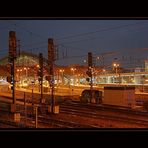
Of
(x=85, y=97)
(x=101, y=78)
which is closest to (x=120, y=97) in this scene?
(x=85, y=97)

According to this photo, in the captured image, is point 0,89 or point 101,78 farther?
point 101,78
